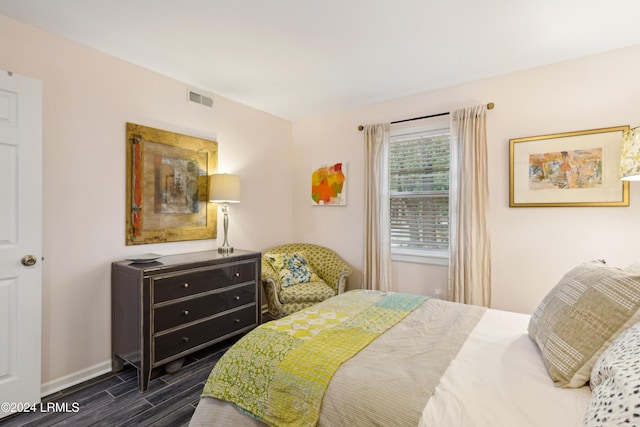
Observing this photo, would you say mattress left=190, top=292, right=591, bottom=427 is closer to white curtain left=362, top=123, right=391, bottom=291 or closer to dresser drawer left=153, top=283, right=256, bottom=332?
dresser drawer left=153, top=283, right=256, bottom=332

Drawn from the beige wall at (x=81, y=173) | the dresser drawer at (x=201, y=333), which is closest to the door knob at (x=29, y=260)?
the beige wall at (x=81, y=173)

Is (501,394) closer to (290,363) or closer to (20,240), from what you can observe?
(290,363)

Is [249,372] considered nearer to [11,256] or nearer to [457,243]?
[11,256]

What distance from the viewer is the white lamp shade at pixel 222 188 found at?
123 inches

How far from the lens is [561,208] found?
2.69 m

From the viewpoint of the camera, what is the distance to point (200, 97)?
3.24 meters

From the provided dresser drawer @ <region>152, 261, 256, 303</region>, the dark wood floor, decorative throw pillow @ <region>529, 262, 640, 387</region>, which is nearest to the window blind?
dresser drawer @ <region>152, 261, 256, 303</region>

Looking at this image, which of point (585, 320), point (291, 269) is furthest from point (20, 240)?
point (585, 320)

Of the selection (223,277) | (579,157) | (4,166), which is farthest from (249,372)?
(579,157)

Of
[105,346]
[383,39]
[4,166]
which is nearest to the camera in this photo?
[4,166]

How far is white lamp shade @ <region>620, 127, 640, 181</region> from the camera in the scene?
1.95m

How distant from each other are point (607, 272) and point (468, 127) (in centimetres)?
201

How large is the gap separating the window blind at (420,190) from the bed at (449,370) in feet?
5.65

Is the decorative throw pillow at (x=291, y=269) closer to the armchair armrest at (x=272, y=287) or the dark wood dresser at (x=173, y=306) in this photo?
the armchair armrest at (x=272, y=287)
